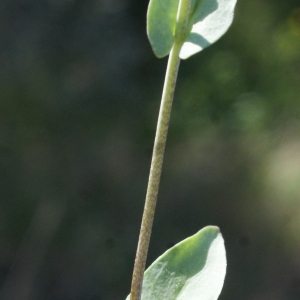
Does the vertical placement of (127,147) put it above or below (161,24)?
below

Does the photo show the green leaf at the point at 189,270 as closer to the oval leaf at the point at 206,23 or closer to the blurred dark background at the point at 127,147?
the oval leaf at the point at 206,23

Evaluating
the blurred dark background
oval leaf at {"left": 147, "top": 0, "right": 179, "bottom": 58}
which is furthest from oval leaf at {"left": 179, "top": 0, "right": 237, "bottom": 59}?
the blurred dark background

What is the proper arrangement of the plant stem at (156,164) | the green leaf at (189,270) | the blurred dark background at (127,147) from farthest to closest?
the blurred dark background at (127,147) < the green leaf at (189,270) < the plant stem at (156,164)

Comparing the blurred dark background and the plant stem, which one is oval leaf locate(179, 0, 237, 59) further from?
the blurred dark background

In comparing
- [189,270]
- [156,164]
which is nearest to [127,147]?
[189,270]

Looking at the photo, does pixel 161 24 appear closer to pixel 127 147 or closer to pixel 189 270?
pixel 189 270

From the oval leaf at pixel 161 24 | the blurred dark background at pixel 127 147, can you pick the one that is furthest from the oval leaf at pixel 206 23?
the blurred dark background at pixel 127 147
